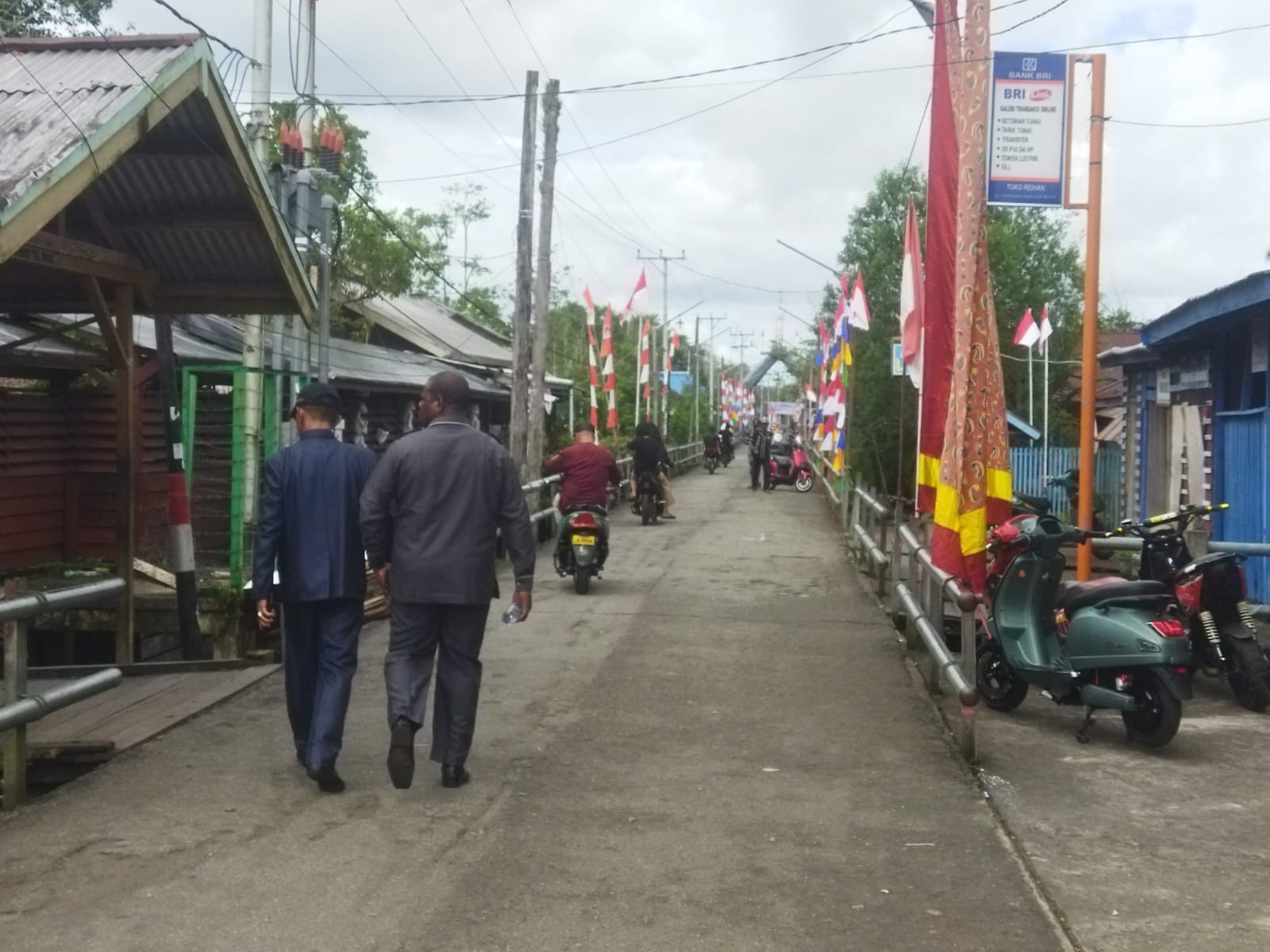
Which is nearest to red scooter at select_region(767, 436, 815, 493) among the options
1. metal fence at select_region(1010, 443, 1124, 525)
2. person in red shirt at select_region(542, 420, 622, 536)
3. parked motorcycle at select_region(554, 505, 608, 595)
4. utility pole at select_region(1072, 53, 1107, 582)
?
metal fence at select_region(1010, 443, 1124, 525)

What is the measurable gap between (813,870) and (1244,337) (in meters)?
10.0

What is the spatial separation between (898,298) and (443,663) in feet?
127

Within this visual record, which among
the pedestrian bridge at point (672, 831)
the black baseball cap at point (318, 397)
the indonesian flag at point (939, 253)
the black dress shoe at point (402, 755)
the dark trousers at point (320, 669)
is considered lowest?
the pedestrian bridge at point (672, 831)

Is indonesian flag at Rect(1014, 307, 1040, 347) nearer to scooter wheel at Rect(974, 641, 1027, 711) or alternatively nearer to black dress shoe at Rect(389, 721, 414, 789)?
scooter wheel at Rect(974, 641, 1027, 711)

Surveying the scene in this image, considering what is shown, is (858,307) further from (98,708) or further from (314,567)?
(314,567)

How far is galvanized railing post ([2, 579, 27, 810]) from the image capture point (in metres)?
5.84

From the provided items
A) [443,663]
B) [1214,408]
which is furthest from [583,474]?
[443,663]

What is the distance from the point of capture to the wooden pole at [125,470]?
9.00 metres

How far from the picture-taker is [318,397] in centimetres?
646

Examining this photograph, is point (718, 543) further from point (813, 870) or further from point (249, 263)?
point (813, 870)

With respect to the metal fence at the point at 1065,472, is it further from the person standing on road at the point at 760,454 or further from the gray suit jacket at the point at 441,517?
the gray suit jacket at the point at 441,517

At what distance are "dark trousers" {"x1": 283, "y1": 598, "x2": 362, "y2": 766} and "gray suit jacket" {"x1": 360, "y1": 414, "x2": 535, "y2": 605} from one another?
0.95 ft

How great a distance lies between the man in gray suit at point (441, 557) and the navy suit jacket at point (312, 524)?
146mm

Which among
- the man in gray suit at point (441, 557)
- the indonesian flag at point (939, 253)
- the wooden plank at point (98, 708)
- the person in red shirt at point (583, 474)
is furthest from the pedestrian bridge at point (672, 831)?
the person in red shirt at point (583, 474)
